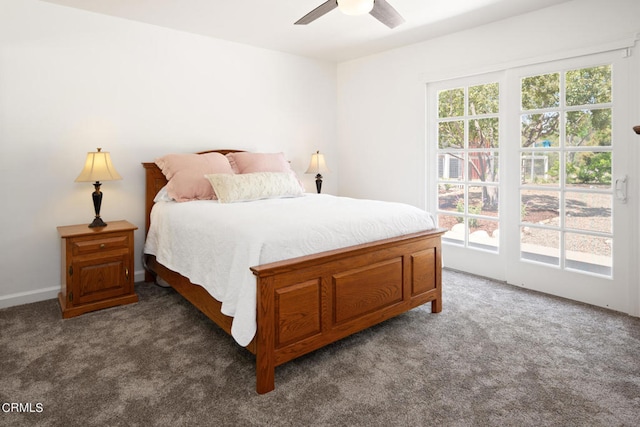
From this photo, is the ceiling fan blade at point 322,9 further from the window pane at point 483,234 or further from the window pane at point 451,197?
the window pane at point 483,234

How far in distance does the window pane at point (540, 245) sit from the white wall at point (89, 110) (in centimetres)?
284

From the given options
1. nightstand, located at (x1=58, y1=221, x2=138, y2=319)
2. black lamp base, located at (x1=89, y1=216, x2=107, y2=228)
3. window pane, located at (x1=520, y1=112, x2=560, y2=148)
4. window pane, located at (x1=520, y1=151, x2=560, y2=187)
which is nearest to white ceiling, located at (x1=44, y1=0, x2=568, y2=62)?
window pane, located at (x1=520, y1=112, x2=560, y2=148)

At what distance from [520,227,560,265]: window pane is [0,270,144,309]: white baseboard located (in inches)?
158

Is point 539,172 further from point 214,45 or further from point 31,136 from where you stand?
point 31,136

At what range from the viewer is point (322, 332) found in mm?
2068

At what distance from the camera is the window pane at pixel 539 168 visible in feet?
10.3

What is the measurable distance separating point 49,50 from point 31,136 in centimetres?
70

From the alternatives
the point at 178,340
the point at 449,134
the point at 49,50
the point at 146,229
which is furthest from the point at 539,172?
the point at 49,50

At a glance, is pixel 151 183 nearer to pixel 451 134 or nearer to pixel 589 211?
pixel 451 134

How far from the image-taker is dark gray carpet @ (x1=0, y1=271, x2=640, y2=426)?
1.66m

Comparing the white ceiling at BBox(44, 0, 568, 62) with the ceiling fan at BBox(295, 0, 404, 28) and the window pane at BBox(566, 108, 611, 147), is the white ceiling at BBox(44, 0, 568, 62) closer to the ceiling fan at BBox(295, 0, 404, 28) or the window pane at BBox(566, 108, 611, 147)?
the ceiling fan at BBox(295, 0, 404, 28)

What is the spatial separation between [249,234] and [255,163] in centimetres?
187

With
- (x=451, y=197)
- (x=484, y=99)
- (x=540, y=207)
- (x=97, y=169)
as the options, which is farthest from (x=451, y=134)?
(x=97, y=169)

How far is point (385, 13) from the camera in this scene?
2.52m
